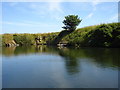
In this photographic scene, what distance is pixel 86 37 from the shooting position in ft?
148

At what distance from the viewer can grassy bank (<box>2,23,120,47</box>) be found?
1436 inches

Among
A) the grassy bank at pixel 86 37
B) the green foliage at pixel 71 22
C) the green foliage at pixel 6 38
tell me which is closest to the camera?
the grassy bank at pixel 86 37

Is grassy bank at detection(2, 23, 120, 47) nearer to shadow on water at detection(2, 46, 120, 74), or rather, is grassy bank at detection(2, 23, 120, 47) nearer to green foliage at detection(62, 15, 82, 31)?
green foliage at detection(62, 15, 82, 31)

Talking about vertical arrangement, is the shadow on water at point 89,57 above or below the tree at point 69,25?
below

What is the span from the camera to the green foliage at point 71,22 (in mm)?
51803

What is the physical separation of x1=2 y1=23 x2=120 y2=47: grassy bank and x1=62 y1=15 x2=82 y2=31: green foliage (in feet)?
7.10

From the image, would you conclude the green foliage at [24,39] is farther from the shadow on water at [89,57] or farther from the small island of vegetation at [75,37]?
the shadow on water at [89,57]

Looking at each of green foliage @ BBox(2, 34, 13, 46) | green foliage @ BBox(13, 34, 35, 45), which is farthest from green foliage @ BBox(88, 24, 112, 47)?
green foliage @ BBox(2, 34, 13, 46)

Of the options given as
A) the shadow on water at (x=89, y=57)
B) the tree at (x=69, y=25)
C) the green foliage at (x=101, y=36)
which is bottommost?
the shadow on water at (x=89, y=57)

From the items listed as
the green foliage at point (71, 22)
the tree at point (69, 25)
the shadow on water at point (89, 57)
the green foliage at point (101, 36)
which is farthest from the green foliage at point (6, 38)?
the green foliage at point (101, 36)

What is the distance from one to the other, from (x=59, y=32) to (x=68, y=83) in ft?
168

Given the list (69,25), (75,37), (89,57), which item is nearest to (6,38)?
(69,25)

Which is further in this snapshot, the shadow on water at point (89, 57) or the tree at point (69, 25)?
the tree at point (69, 25)

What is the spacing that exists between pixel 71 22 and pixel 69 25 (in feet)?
6.97
